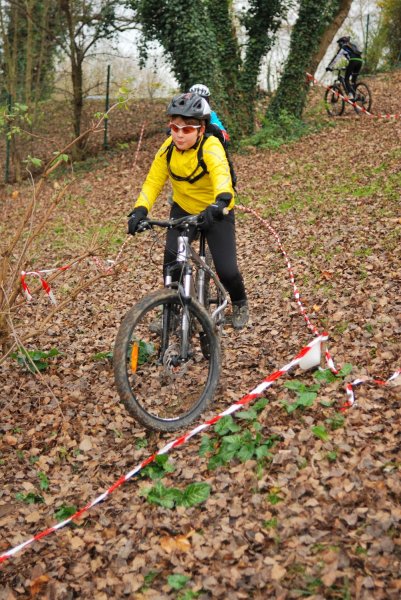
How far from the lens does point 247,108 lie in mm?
16844

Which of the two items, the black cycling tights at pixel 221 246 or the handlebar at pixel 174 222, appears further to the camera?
the black cycling tights at pixel 221 246

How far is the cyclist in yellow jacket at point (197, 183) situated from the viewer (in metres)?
4.54

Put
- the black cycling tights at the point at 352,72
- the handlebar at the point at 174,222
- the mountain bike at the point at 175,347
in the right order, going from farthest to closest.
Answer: the black cycling tights at the point at 352,72, the handlebar at the point at 174,222, the mountain bike at the point at 175,347

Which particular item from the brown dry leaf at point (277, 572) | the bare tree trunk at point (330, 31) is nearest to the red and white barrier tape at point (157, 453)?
the brown dry leaf at point (277, 572)

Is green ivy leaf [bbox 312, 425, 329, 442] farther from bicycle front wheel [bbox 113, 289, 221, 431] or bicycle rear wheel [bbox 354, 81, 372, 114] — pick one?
bicycle rear wheel [bbox 354, 81, 372, 114]

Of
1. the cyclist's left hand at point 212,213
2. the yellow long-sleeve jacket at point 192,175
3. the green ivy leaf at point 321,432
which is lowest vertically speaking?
the green ivy leaf at point 321,432

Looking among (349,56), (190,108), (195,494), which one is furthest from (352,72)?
(195,494)

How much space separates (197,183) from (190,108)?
0.68 m

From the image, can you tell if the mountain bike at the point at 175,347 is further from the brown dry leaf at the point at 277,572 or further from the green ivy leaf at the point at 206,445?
the brown dry leaf at the point at 277,572

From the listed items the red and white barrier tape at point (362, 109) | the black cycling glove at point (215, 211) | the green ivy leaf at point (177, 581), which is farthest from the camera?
the red and white barrier tape at point (362, 109)

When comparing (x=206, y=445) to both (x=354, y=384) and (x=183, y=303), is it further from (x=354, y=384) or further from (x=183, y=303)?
(x=354, y=384)

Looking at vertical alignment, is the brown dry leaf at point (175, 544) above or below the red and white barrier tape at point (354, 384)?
below

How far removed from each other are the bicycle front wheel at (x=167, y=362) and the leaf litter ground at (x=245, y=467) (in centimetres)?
28

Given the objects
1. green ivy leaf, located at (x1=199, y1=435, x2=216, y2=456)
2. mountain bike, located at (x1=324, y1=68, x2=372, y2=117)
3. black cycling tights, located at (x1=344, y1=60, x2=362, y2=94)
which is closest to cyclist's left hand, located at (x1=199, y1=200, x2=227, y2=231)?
green ivy leaf, located at (x1=199, y1=435, x2=216, y2=456)
